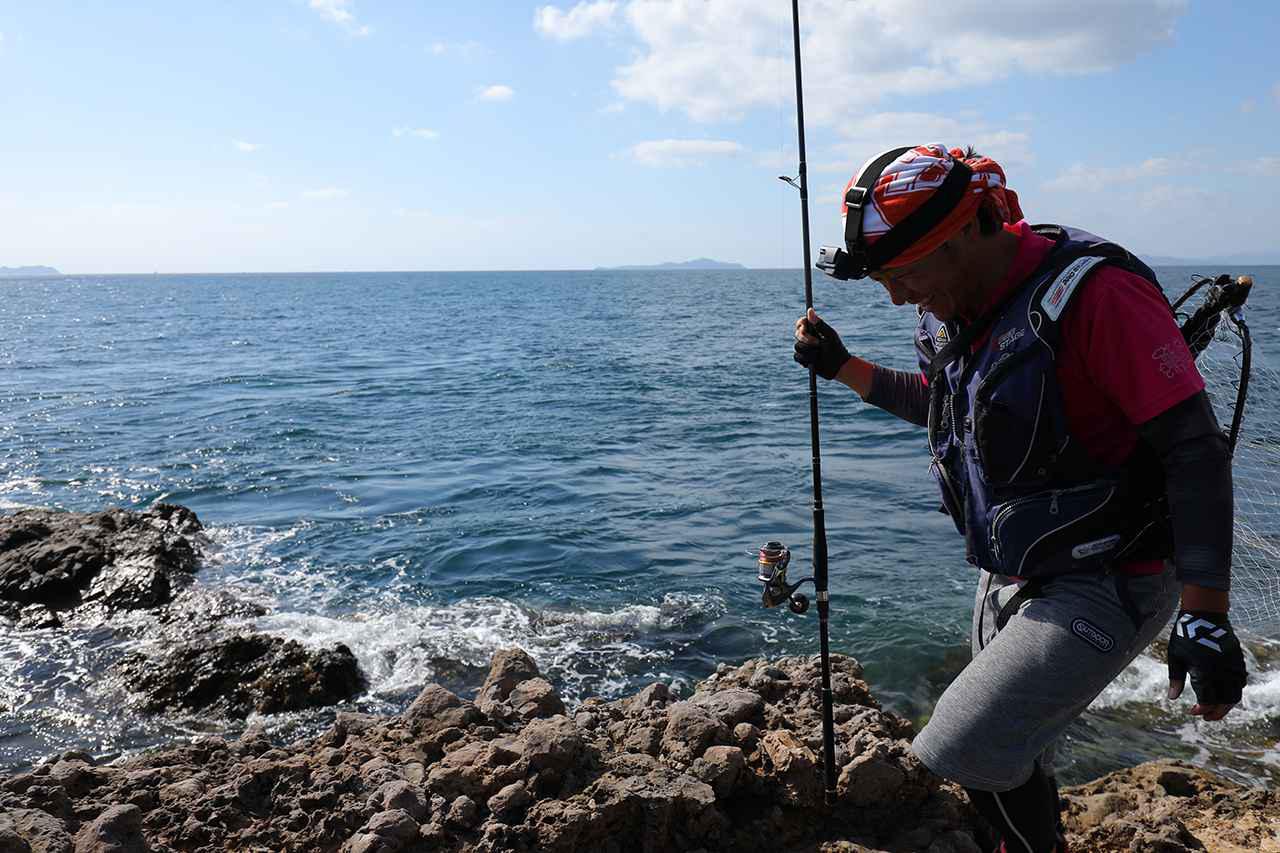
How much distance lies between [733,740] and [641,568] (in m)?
6.08

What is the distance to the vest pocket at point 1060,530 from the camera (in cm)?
254

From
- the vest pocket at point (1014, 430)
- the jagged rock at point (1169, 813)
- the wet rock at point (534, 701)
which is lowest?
the jagged rock at point (1169, 813)

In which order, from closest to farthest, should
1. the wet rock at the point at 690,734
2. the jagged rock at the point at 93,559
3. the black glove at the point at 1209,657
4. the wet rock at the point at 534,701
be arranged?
the black glove at the point at 1209,657, the wet rock at the point at 690,734, the wet rock at the point at 534,701, the jagged rock at the point at 93,559

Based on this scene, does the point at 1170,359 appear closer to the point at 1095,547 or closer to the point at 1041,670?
the point at 1095,547

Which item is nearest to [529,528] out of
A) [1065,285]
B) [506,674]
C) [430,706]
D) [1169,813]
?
[506,674]

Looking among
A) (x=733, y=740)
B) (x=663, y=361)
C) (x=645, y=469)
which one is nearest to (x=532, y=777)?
(x=733, y=740)

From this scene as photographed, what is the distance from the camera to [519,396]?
24.0 meters

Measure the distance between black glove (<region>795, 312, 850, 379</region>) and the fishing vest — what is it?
98cm

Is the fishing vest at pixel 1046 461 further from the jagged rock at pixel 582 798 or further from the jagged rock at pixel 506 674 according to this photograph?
the jagged rock at pixel 506 674

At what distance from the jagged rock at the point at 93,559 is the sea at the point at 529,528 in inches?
21.4

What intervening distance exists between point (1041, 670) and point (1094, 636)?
0.17m

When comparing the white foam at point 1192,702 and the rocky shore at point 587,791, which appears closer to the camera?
the rocky shore at point 587,791

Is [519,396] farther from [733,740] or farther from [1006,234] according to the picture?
[1006,234]

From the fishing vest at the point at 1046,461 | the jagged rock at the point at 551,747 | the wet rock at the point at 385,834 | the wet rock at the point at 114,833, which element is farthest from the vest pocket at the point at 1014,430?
the wet rock at the point at 114,833
